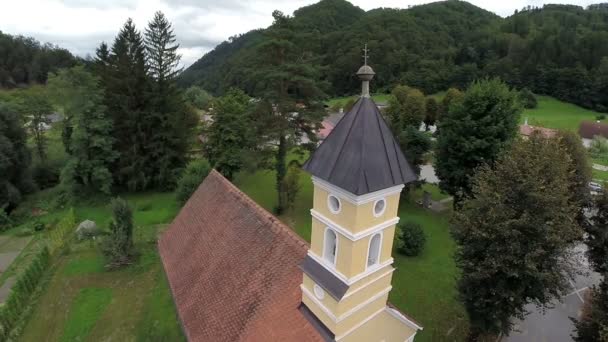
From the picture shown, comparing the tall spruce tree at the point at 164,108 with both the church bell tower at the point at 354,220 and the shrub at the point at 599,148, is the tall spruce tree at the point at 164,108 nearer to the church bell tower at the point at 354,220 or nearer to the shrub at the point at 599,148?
the church bell tower at the point at 354,220

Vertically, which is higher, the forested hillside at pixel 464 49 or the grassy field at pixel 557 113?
the forested hillside at pixel 464 49

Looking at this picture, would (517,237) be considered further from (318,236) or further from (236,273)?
(236,273)

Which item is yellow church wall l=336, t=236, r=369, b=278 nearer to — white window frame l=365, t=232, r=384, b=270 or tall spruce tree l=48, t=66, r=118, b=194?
white window frame l=365, t=232, r=384, b=270

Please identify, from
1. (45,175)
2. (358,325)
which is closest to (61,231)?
(45,175)

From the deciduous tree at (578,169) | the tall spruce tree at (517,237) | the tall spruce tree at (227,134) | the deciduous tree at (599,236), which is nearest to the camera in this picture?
the tall spruce tree at (517,237)

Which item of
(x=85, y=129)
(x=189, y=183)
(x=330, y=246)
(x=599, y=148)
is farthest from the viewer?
(x=599, y=148)

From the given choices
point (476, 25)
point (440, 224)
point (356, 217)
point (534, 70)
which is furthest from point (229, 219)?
point (476, 25)

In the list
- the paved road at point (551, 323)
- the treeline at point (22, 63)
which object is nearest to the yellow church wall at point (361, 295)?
the paved road at point (551, 323)

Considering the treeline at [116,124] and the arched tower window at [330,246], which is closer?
the arched tower window at [330,246]
